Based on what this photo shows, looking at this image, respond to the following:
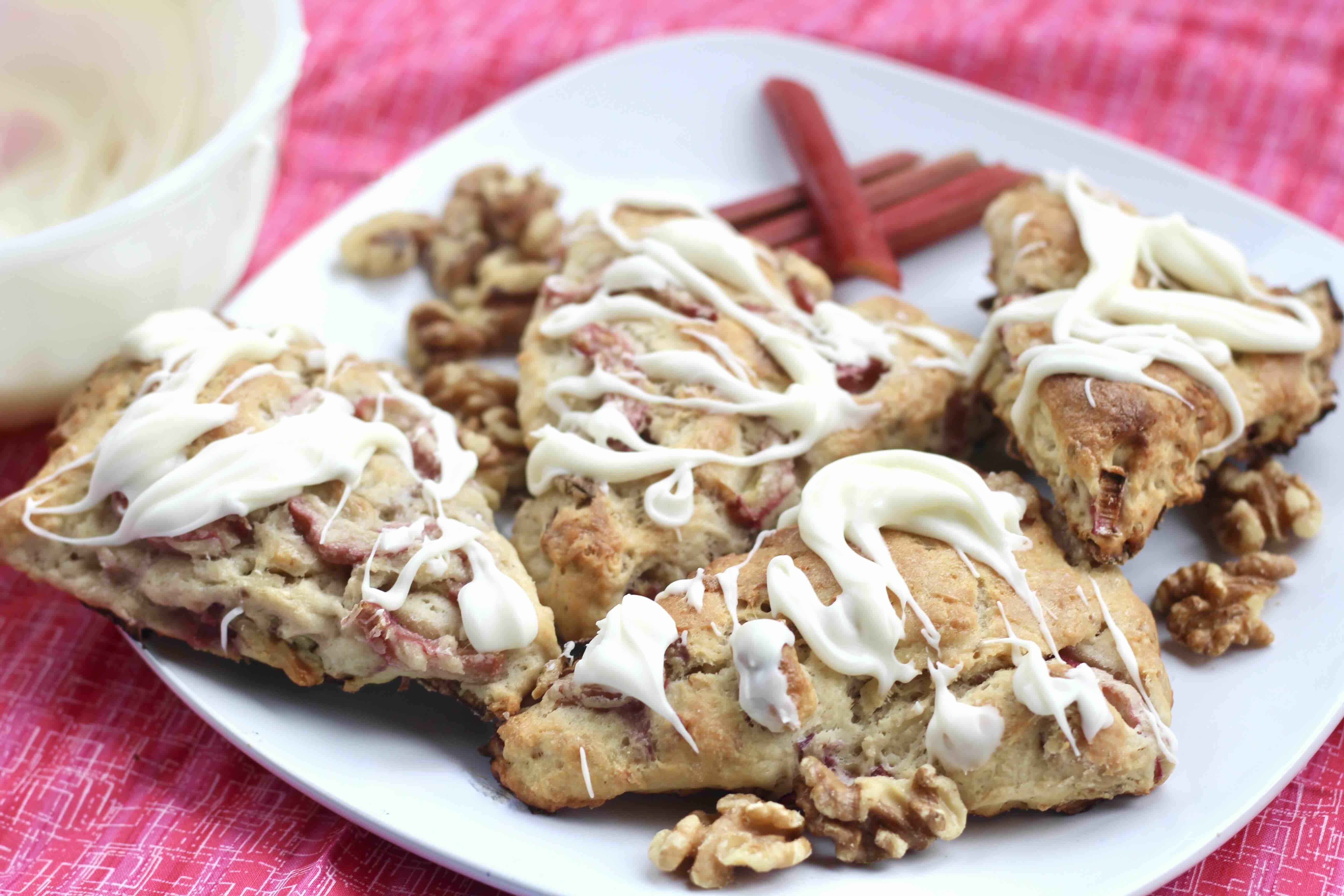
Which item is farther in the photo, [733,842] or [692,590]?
[692,590]

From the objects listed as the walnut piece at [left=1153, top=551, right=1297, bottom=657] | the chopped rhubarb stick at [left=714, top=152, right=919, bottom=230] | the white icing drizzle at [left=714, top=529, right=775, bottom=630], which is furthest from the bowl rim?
the walnut piece at [left=1153, top=551, right=1297, bottom=657]

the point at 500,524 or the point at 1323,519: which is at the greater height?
the point at 1323,519

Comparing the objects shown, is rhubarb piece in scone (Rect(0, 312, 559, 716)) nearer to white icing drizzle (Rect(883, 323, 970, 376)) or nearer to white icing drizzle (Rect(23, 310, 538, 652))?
white icing drizzle (Rect(23, 310, 538, 652))

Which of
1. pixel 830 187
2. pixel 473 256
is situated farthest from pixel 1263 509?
pixel 473 256

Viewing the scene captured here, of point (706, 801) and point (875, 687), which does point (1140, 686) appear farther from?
point (706, 801)

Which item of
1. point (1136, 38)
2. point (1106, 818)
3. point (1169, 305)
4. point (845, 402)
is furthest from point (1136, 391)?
point (1136, 38)

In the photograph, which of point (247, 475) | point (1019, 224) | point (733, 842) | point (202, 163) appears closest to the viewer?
point (733, 842)

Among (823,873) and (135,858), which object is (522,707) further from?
(135,858)
